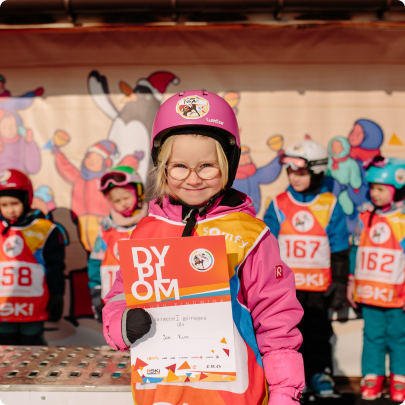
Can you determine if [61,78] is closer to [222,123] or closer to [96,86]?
[96,86]

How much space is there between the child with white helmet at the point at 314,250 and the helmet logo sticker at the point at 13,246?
8.58ft

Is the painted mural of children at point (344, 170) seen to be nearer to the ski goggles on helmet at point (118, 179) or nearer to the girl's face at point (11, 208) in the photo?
the ski goggles on helmet at point (118, 179)

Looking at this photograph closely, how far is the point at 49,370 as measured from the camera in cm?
205

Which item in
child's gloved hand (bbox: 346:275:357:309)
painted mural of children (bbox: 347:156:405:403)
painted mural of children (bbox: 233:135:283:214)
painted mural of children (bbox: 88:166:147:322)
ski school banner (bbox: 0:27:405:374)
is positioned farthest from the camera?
painted mural of children (bbox: 233:135:283:214)

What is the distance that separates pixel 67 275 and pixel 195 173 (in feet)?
11.7

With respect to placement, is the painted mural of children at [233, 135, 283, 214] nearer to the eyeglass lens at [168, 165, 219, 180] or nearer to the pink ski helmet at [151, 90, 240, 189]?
the pink ski helmet at [151, 90, 240, 189]

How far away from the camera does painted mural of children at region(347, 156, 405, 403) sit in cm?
344

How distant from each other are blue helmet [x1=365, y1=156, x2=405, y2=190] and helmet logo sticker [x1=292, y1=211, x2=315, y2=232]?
0.72m

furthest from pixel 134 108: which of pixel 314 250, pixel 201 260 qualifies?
pixel 201 260

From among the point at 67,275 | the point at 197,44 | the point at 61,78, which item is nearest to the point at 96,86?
the point at 61,78

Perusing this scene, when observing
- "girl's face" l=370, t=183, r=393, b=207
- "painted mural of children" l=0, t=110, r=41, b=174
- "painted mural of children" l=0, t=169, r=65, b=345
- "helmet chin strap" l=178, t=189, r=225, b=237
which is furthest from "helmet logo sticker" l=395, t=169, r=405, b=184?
"painted mural of children" l=0, t=110, r=41, b=174

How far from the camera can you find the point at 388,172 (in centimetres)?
350

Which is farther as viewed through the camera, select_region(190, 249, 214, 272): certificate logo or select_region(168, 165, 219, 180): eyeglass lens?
select_region(168, 165, 219, 180): eyeglass lens

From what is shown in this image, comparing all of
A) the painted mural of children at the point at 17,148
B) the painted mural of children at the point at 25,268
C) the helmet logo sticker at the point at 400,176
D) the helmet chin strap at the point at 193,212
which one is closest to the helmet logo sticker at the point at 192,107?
the helmet chin strap at the point at 193,212
